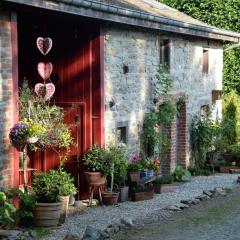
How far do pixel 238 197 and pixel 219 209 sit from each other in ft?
5.05

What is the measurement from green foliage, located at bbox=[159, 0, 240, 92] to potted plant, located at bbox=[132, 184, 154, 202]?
1209 cm

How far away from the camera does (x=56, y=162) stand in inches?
457

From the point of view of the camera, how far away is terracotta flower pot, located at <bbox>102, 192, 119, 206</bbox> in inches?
442

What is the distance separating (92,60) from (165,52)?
12.5 ft

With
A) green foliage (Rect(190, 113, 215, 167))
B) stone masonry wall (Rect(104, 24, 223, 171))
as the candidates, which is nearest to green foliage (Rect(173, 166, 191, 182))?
stone masonry wall (Rect(104, 24, 223, 171))

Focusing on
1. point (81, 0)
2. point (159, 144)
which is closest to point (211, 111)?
point (159, 144)

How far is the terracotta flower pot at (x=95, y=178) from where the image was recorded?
10.8 meters

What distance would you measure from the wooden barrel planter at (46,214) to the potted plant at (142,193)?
2972mm

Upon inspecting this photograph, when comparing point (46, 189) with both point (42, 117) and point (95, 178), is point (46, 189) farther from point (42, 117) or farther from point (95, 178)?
point (95, 178)

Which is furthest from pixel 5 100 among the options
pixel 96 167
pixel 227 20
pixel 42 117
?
pixel 227 20

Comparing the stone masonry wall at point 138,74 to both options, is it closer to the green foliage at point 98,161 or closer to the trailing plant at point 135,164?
the trailing plant at point 135,164

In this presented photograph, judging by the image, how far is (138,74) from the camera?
519 inches

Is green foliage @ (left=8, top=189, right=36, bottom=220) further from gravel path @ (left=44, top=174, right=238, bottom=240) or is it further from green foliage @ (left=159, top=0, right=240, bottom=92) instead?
green foliage @ (left=159, top=0, right=240, bottom=92)

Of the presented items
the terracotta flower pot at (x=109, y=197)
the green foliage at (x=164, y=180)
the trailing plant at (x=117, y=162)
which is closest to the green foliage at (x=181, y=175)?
the green foliage at (x=164, y=180)
